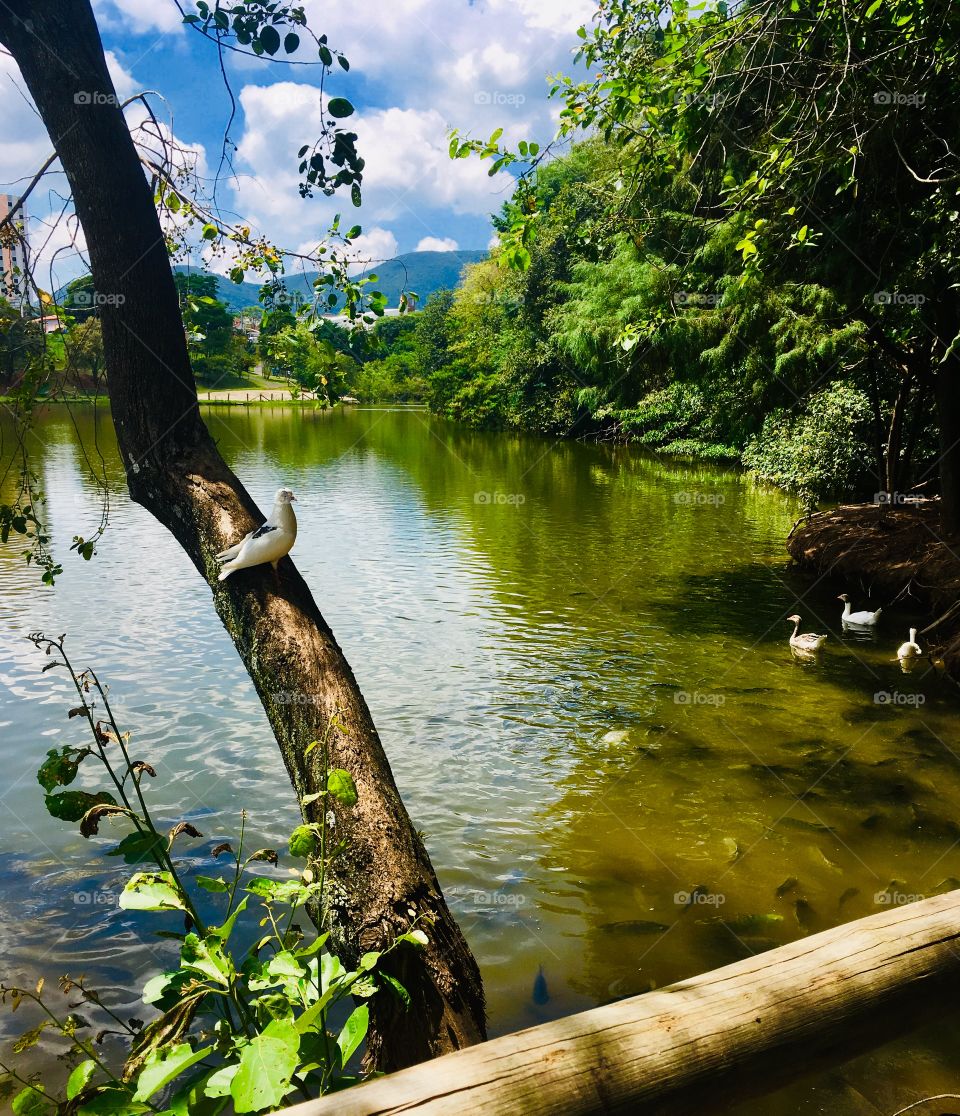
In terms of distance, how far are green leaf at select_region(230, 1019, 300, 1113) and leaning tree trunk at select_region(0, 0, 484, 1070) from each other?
60 cm

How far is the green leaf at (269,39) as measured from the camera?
313 centimetres

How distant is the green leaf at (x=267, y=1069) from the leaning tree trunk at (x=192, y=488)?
598 millimetres

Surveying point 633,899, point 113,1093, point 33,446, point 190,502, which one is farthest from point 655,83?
point 33,446

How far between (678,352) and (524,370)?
3032cm

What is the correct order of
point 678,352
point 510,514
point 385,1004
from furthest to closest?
point 510,514 → point 678,352 → point 385,1004

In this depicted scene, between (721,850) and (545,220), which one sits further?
(545,220)

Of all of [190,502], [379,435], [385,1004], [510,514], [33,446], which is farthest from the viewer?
[379,435]

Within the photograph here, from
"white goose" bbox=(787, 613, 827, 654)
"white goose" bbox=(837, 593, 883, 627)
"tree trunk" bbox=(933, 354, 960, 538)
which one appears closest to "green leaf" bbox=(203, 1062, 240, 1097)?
"white goose" bbox=(787, 613, 827, 654)

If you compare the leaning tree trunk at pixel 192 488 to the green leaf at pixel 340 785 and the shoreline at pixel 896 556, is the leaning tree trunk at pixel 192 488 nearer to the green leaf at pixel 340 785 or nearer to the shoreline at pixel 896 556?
the green leaf at pixel 340 785

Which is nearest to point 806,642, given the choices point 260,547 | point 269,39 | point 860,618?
point 860,618

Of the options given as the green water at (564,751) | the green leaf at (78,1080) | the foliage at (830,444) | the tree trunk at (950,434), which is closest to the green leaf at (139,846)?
the green leaf at (78,1080)

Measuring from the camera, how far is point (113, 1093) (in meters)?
1.70

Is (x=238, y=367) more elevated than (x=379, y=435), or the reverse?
(x=238, y=367)

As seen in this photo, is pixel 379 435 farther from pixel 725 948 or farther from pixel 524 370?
pixel 725 948
